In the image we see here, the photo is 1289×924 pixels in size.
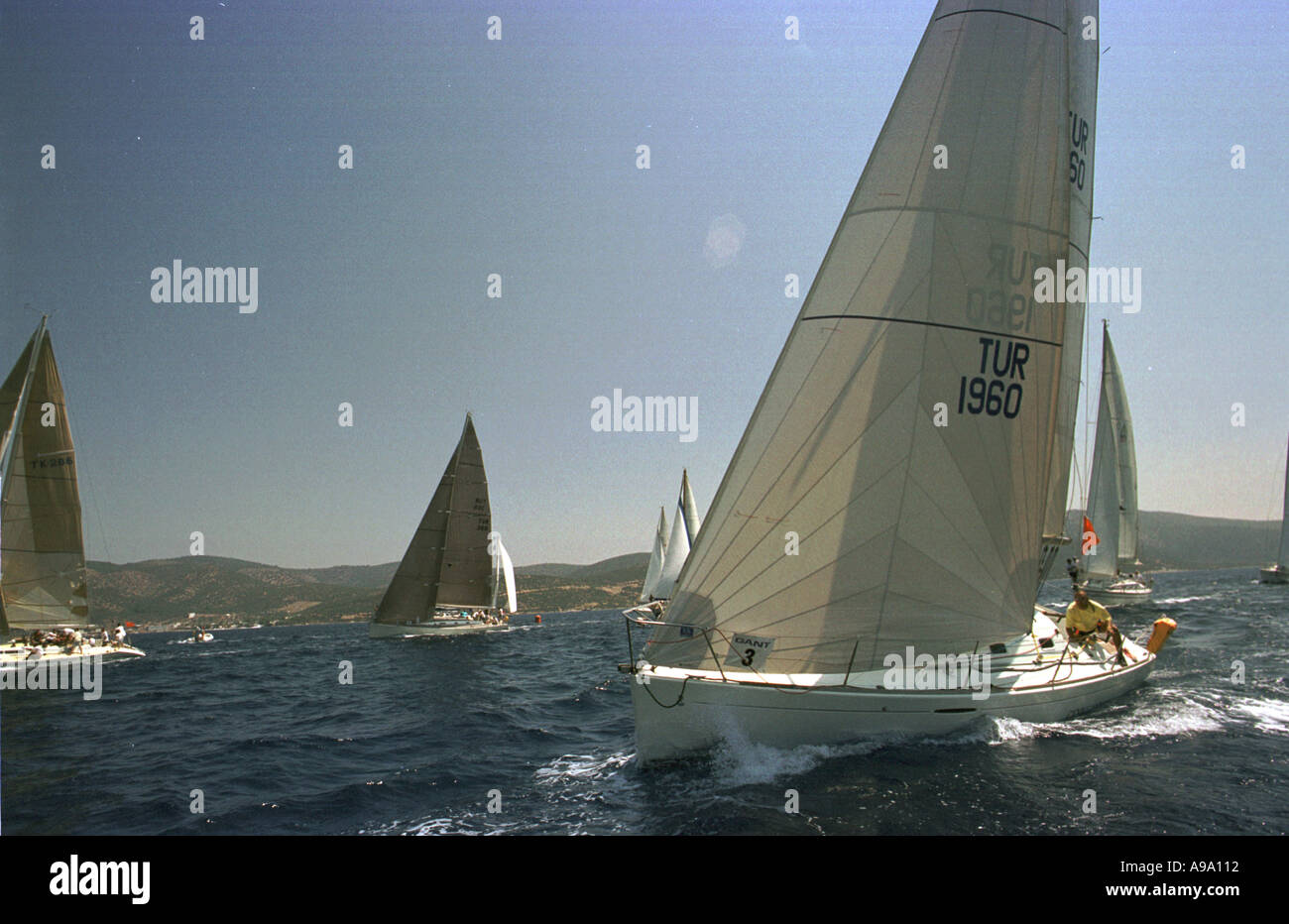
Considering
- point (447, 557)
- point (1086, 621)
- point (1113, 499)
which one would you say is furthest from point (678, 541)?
point (1086, 621)

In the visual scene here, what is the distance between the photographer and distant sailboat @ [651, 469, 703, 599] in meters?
43.7

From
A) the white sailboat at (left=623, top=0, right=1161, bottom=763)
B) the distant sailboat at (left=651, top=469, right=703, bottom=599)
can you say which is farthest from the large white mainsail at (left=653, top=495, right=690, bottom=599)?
the white sailboat at (left=623, top=0, right=1161, bottom=763)

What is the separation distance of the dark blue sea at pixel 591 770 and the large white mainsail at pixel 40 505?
10.6 m

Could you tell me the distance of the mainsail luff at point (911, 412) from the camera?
37.4 ft

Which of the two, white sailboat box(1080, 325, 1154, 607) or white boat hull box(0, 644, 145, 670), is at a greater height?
white sailboat box(1080, 325, 1154, 607)

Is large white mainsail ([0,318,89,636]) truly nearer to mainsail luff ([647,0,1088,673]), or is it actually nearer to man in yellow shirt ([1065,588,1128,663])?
mainsail luff ([647,0,1088,673])

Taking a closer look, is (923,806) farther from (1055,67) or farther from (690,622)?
(1055,67)

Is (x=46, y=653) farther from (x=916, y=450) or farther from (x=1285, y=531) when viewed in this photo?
(x=1285, y=531)

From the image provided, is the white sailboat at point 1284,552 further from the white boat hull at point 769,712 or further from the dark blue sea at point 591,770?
the white boat hull at point 769,712

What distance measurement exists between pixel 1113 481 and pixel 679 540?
1041 inches

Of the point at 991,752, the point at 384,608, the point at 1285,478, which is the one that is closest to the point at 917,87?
the point at 991,752

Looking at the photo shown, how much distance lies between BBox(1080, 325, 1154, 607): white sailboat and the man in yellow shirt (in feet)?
96.8

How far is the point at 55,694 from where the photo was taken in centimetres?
2252

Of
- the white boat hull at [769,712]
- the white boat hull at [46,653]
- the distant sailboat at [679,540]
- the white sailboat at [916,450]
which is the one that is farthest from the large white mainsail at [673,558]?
the white boat hull at [769,712]
